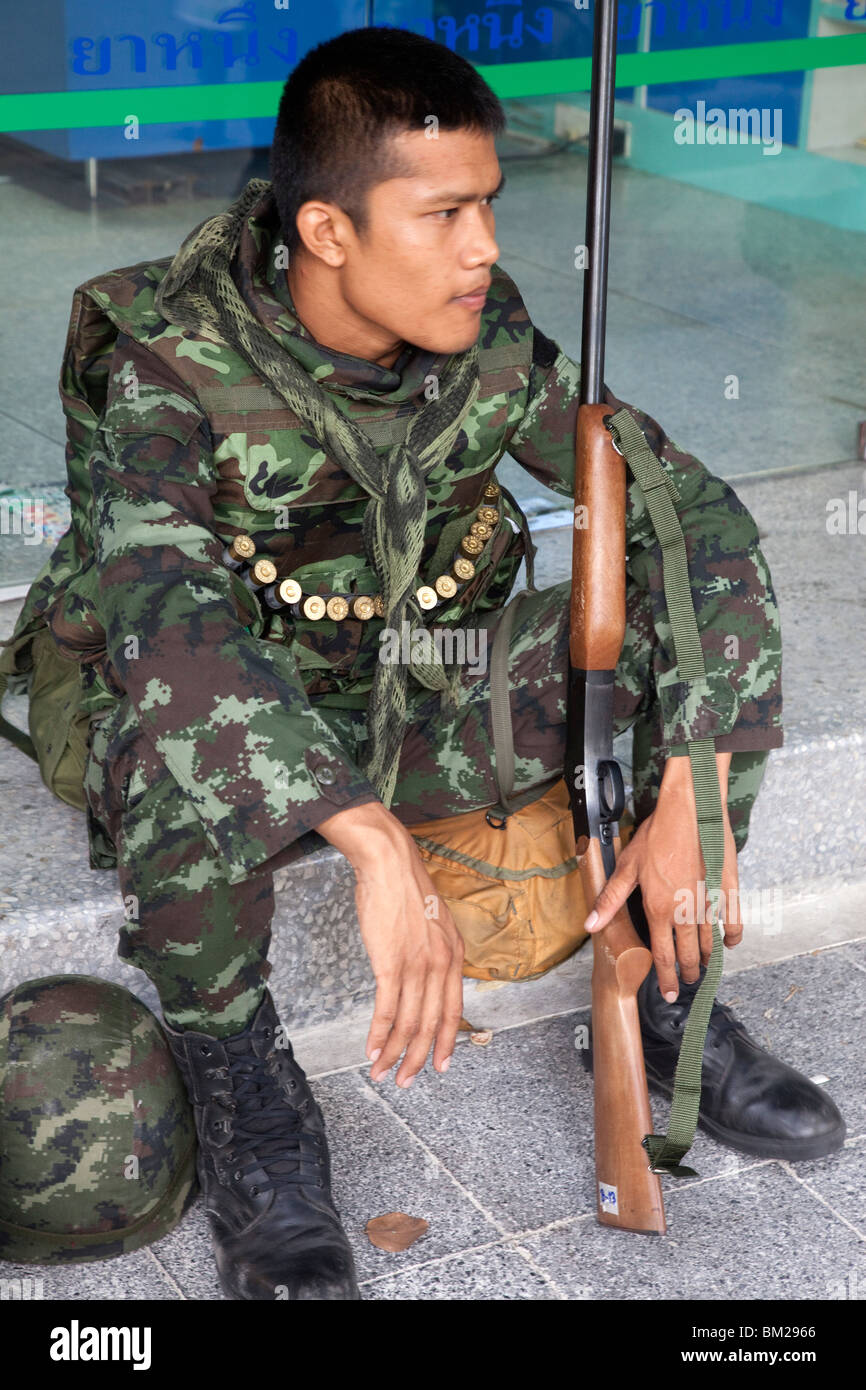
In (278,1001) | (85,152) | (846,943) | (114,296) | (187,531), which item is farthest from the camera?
(85,152)

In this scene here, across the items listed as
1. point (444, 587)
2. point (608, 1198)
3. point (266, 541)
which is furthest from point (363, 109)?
point (608, 1198)

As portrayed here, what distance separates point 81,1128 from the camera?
1.91 meters

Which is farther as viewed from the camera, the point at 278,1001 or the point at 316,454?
the point at 278,1001

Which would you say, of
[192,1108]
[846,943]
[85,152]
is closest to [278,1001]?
[192,1108]

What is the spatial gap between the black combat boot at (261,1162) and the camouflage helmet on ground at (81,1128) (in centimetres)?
5

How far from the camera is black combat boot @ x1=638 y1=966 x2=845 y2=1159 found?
86.7 inches

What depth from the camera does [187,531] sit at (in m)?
1.87

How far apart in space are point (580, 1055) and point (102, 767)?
2.73 ft

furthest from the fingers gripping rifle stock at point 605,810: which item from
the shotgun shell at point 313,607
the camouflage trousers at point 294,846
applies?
the shotgun shell at point 313,607

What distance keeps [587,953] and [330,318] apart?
111cm

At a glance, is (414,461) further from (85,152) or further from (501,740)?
(85,152)

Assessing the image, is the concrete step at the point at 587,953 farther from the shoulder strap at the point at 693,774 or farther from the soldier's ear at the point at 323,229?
the soldier's ear at the point at 323,229

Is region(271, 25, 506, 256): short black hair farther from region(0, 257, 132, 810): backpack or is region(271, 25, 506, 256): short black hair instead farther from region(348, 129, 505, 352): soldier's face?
region(0, 257, 132, 810): backpack

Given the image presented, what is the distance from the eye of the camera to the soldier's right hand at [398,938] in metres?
1.73
